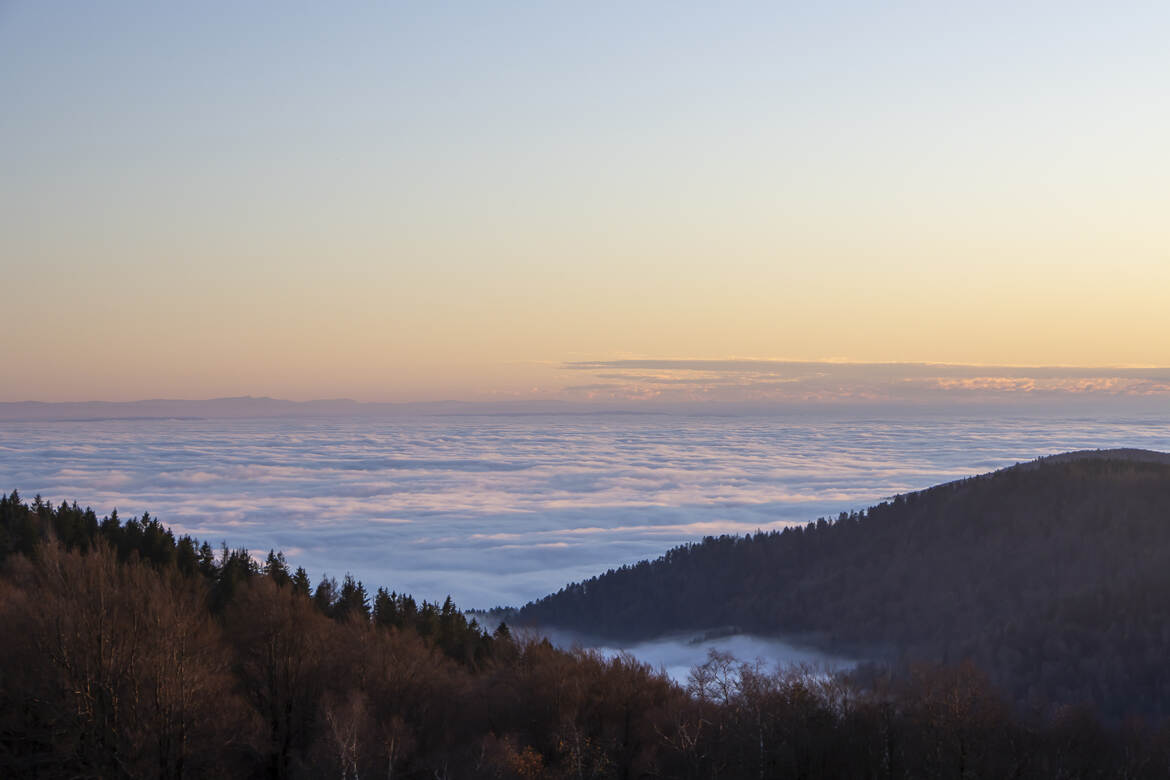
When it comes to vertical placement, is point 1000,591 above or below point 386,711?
below

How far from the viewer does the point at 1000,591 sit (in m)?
164

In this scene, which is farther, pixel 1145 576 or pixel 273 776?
pixel 1145 576

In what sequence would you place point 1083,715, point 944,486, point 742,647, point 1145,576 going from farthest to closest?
point 944,486, point 742,647, point 1145,576, point 1083,715

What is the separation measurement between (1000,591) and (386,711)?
480ft

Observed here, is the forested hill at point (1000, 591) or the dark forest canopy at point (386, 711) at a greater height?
the dark forest canopy at point (386, 711)

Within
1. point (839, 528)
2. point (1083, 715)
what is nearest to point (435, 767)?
point (1083, 715)

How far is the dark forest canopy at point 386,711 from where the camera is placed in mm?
34438

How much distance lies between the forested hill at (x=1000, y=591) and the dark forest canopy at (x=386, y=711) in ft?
249

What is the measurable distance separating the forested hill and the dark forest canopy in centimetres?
7600

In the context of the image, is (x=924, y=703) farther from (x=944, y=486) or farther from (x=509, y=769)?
(x=944, y=486)

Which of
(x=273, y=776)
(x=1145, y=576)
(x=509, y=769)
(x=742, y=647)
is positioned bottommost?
(x=742, y=647)

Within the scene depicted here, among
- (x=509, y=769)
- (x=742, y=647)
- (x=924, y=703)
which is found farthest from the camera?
(x=742, y=647)

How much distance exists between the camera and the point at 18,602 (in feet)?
123

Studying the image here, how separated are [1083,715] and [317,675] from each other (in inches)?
1724
